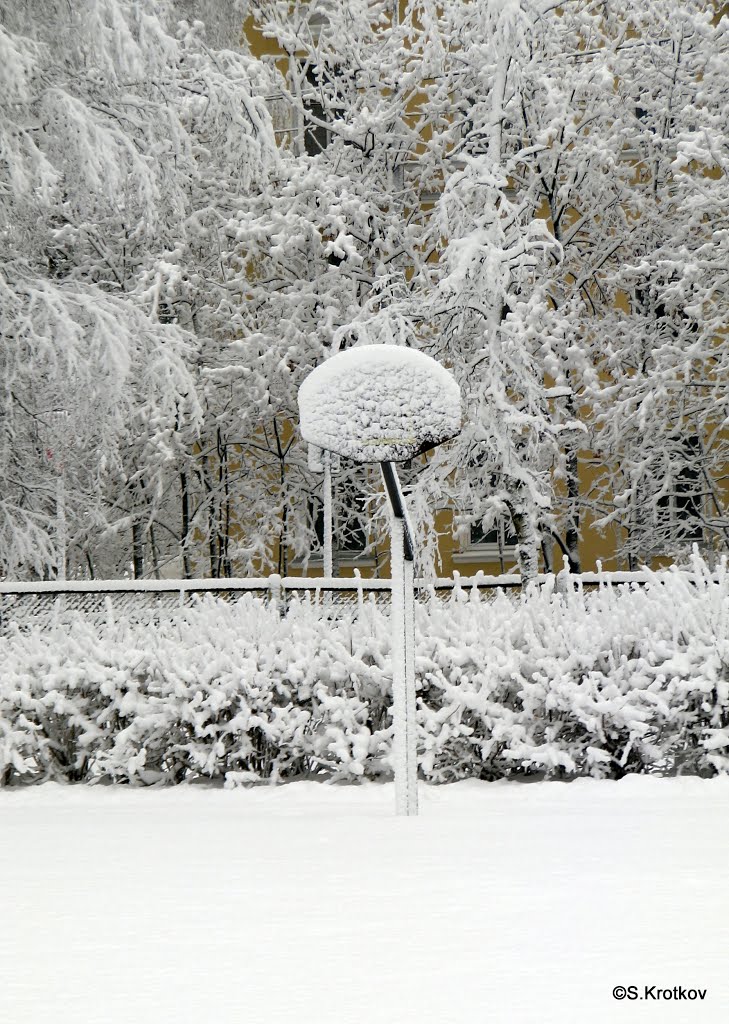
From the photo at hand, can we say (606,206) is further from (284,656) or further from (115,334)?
(284,656)

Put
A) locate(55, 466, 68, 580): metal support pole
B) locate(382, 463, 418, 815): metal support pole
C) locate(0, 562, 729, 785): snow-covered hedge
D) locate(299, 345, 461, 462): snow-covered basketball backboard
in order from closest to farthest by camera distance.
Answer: locate(299, 345, 461, 462): snow-covered basketball backboard → locate(382, 463, 418, 815): metal support pole → locate(0, 562, 729, 785): snow-covered hedge → locate(55, 466, 68, 580): metal support pole

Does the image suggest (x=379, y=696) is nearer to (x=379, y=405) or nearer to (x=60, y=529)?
(x=379, y=405)

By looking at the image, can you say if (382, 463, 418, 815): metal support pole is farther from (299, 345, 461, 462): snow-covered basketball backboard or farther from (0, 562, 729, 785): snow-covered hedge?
(0, 562, 729, 785): snow-covered hedge

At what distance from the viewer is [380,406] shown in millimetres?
6395

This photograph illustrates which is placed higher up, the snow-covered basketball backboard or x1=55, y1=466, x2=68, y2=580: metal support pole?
x1=55, y1=466, x2=68, y2=580: metal support pole

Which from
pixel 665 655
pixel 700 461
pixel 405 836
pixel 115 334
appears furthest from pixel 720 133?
pixel 405 836

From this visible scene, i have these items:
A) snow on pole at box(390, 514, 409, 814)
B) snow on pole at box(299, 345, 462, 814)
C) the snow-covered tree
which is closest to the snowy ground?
snow on pole at box(390, 514, 409, 814)

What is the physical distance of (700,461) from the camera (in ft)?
72.4

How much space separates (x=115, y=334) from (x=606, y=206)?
13114mm

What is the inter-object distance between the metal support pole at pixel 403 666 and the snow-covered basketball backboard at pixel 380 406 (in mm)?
427

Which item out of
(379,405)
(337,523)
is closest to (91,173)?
(379,405)

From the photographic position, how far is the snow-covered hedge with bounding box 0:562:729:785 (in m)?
8.03

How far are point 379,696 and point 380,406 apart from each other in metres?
2.69

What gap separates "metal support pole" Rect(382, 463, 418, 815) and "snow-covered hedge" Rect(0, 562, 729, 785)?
1184 mm
